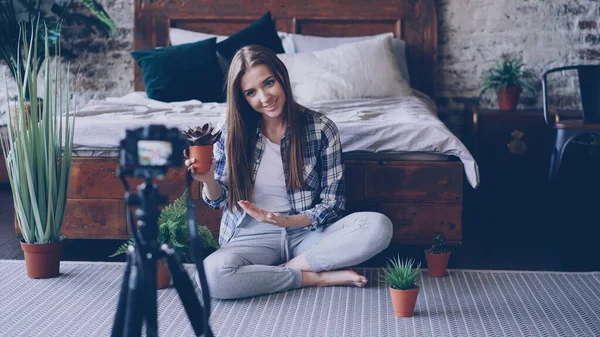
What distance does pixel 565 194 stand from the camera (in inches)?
168

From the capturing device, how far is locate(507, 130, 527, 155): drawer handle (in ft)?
13.9

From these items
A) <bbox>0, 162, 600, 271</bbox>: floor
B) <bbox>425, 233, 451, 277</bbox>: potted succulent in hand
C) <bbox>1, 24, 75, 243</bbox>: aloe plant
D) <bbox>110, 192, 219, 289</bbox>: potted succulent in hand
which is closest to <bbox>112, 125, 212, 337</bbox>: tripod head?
<bbox>110, 192, 219, 289</bbox>: potted succulent in hand

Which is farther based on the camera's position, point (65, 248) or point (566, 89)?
point (566, 89)

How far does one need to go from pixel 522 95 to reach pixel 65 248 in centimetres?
317

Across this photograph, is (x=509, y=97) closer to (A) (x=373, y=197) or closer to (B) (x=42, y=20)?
(A) (x=373, y=197)

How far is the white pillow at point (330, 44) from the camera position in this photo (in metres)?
4.54

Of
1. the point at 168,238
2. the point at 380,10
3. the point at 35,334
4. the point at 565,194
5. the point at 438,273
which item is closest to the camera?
the point at 35,334

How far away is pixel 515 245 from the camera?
3.29 m

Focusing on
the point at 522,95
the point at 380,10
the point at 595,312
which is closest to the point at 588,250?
the point at 595,312

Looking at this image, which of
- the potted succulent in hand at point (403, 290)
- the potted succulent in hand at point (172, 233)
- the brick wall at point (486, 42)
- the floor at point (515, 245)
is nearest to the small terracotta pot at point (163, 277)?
the potted succulent in hand at point (172, 233)

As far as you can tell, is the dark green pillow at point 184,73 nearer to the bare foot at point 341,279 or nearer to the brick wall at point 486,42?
the brick wall at point 486,42

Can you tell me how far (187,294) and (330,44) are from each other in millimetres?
3279

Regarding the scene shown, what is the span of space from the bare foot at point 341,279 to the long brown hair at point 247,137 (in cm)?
35

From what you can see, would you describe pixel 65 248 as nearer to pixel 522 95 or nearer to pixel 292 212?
Answer: pixel 292 212
